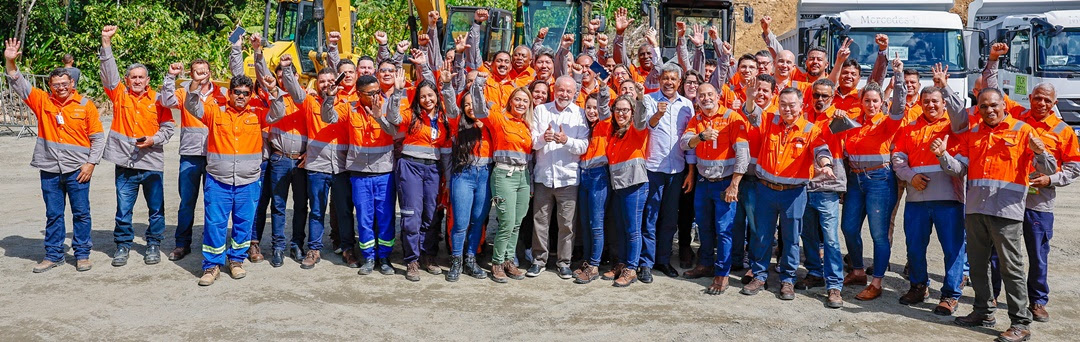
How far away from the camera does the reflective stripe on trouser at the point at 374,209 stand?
7168 millimetres

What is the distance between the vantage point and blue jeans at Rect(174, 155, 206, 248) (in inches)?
296

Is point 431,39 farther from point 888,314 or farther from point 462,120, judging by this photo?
point 888,314

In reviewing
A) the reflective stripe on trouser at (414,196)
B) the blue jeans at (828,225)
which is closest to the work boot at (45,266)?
the reflective stripe on trouser at (414,196)

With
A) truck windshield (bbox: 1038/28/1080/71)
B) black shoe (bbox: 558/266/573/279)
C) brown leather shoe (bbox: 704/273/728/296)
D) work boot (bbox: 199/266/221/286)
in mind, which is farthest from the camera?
truck windshield (bbox: 1038/28/1080/71)

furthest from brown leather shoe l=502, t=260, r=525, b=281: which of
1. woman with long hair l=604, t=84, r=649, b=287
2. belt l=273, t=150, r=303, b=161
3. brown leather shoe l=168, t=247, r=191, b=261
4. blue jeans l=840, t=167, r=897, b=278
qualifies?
brown leather shoe l=168, t=247, r=191, b=261

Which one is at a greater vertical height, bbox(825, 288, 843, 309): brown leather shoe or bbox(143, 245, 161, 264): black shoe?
bbox(143, 245, 161, 264): black shoe

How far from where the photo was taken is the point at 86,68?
969 inches

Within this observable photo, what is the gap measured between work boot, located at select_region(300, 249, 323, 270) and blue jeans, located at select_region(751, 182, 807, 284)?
3.62 metres

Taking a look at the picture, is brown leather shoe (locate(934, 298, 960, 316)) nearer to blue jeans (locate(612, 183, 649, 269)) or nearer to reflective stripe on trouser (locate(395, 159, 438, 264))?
blue jeans (locate(612, 183, 649, 269))

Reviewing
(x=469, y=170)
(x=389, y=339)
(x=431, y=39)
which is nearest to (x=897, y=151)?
(x=469, y=170)

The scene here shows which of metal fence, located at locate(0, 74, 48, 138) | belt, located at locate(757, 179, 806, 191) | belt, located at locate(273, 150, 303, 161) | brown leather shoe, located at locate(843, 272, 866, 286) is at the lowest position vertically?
brown leather shoe, located at locate(843, 272, 866, 286)

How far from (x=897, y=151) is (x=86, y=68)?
2391 centimetres

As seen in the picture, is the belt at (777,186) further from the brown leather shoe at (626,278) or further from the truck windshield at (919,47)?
the truck windshield at (919,47)

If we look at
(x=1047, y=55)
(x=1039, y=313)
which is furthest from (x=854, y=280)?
(x=1047, y=55)
